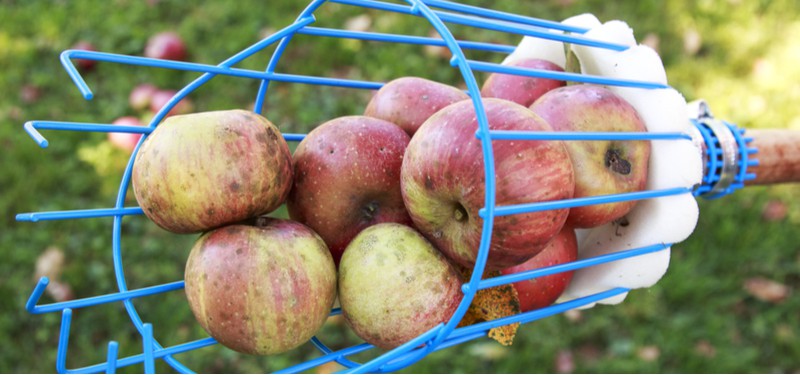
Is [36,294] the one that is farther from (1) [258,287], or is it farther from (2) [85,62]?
(2) [85,62]

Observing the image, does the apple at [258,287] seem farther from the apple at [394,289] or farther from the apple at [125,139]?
the apple at [125,139]

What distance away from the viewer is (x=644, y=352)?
5.79 feet

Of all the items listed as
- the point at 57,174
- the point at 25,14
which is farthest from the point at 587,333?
the point at 25,14

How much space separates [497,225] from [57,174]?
5.50 feet

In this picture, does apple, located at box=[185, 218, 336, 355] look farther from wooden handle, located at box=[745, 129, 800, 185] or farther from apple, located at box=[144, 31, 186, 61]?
apple, located at box=[144, 31, 186, 61]

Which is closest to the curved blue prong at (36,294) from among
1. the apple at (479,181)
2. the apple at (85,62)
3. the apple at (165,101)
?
the apple at (479,181)

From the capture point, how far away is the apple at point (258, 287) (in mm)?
901

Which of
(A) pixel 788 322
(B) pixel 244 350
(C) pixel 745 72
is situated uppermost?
(C) pixel 745 72

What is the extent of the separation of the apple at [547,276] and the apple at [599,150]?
0.04 m

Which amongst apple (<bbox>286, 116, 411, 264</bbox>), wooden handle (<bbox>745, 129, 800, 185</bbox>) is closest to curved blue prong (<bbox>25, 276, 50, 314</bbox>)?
apple (<bbox>286, 116, 411, 264</bbox>)

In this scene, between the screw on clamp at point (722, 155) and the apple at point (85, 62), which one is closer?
the screw on clamp at point (722, 155)

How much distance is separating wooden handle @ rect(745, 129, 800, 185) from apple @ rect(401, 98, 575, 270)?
491 mm

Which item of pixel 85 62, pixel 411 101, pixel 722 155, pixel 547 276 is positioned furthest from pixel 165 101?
pixel 722 155

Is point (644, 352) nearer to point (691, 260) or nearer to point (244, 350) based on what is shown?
point (691, 260)
